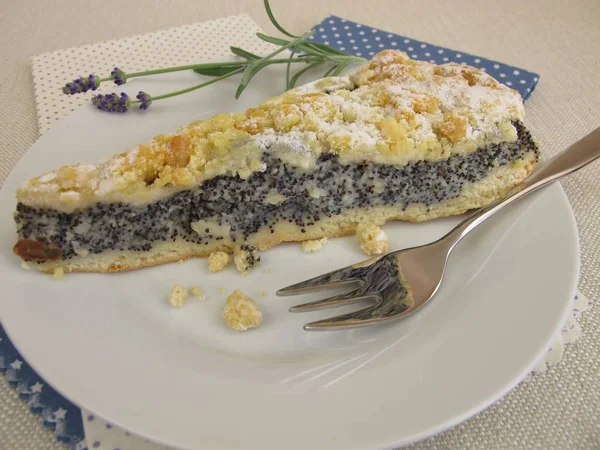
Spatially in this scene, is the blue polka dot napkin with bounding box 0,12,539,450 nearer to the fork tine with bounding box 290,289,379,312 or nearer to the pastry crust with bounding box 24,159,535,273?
the pastry crust with bounding box 24,159,535,273

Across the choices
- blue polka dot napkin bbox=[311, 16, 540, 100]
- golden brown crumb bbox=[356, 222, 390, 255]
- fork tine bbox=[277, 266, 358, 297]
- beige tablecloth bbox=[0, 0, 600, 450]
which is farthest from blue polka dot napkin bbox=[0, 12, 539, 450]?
golden brown crumb bbox=[356, 222, 390, 255]

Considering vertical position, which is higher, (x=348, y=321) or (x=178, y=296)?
(x=348, y=321)

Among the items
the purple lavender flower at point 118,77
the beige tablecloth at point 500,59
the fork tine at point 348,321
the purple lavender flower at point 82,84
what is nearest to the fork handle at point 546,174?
the beige tablecloth at point 500,59

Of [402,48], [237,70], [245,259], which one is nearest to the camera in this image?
[245,259]

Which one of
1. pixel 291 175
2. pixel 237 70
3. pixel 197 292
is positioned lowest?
pixel 197 292

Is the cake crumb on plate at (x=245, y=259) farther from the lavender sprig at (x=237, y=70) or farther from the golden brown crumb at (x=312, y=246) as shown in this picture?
the lavender sprig at (x=237, y=70)

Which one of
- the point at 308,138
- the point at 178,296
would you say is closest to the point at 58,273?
the point at 178,296

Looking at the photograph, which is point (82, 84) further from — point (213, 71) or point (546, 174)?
point (546, 174)
